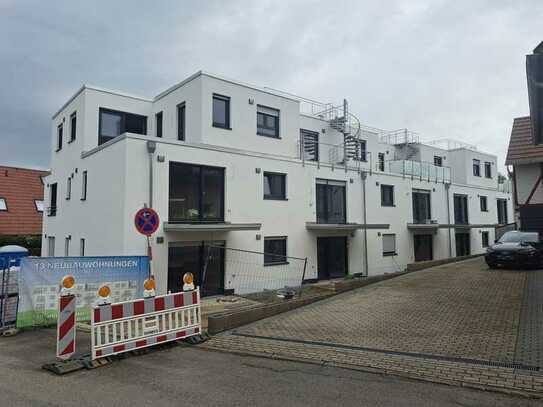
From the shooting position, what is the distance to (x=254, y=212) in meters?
15.0

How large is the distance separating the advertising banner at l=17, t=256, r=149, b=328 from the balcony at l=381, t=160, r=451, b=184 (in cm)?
1745

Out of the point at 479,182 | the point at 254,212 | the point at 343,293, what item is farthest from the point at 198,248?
the point at 479,182

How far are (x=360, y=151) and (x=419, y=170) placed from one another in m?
5.15

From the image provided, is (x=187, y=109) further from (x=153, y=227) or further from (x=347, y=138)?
(x=347, y=138)

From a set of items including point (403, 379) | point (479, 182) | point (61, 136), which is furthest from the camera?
point (479, 182)

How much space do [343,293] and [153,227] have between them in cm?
697

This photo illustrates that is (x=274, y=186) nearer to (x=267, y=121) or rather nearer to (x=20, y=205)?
(x=267, y=121)

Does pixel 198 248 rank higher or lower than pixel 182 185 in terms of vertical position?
lower

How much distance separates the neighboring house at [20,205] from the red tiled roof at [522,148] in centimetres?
2432

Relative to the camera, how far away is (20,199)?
26438 millimetres

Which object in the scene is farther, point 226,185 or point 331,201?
point 331,201

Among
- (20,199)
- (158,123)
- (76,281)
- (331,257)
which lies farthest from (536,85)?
(20,199)

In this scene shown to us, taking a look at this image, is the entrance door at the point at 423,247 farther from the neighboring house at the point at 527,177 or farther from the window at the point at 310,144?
the neighboring house at the point at 527,177

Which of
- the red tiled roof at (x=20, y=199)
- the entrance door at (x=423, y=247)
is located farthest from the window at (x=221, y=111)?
the red tiled roof at (x=20, y=199)
